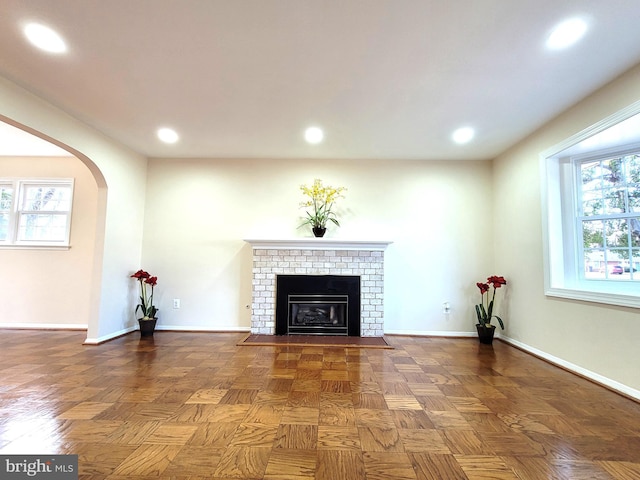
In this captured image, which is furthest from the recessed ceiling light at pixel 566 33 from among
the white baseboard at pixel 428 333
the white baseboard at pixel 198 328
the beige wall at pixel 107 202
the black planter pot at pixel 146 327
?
the black planter pot at pixel 146 327

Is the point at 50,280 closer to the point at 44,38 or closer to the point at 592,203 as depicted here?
the point at 44,38

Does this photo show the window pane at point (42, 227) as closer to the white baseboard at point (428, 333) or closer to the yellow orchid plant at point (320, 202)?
the yellow orchid plant at point (320, 202)

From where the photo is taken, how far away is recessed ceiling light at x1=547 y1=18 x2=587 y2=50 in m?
1.84

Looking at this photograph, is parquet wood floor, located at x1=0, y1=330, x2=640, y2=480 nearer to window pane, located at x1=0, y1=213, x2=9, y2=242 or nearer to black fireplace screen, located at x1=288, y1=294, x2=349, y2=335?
black fireplace screen, located at x1=288, y1=294, x2=349, y2=335

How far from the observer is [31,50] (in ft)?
7.07

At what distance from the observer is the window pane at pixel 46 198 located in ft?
14.5

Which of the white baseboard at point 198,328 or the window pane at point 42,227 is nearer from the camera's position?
the white baseboard at point 198,328

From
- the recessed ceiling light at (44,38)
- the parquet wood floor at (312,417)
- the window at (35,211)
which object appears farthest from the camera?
the window at (35,211)

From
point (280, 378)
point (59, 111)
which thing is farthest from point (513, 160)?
point (59, 111)

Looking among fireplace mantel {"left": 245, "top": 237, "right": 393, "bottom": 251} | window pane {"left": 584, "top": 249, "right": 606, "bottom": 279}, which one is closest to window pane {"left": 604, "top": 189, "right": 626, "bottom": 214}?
window pane {"left": 584, "top": 249, "right": 606, "bottom": 279}

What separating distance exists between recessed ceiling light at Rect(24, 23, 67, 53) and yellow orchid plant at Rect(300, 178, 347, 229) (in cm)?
277

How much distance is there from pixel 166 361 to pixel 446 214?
3840 mm

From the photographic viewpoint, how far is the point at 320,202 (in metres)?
4.34

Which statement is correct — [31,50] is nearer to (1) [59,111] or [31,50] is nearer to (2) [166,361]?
(1) [59,111]
